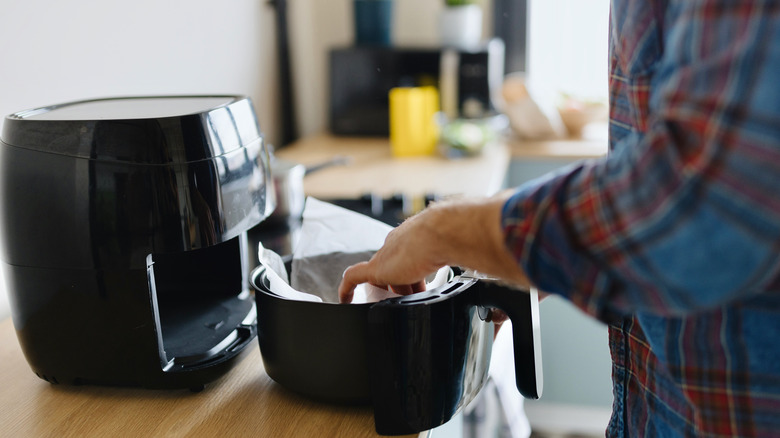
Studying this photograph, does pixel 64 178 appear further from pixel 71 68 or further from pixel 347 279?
pixel 71 68

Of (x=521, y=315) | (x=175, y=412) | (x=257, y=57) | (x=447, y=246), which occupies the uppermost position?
(x=257, y=57)

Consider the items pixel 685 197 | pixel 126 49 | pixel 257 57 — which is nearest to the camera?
pixel 685 197

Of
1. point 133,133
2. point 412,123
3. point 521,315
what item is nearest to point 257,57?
point 412,123

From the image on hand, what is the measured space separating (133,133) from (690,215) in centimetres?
55

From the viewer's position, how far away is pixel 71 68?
1.19 meters

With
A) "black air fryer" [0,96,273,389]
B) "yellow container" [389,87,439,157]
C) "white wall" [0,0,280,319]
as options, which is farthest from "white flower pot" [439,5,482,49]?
"black air fryer" [0,96,273,389]

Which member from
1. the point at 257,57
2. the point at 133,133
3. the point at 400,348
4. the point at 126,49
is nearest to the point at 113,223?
the point at 133,133

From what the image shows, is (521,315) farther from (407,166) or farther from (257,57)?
(257,57)

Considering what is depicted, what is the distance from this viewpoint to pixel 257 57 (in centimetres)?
205

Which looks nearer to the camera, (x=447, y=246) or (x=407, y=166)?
(x=447, y=246)

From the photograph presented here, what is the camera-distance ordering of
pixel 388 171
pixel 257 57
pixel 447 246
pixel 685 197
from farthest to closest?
1. pixel 257 57
2. pixel 388 171
3. pixel 447 246
4. pixel 685 197

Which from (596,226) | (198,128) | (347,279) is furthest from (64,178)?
(596,226)

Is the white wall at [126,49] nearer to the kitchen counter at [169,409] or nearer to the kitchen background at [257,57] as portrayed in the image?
the kitchen background at [257,57]

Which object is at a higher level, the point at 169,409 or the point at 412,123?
the point at 412,123
